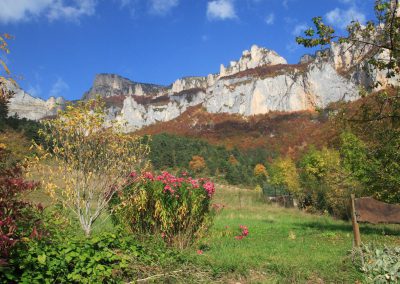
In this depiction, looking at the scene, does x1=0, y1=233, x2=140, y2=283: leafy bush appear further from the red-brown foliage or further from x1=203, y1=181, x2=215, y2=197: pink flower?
the red-brown foliage

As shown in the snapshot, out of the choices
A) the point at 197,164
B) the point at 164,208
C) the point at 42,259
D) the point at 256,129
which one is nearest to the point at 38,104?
the point at 164,208

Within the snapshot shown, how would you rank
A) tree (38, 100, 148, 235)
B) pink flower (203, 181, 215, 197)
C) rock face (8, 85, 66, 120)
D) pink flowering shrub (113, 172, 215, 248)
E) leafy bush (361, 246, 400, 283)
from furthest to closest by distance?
1. pink flower (203, 181, 215, 197)
2. pink flowering shrub (113, 172, 215, 248)
3. tree (38, 100, 148, 235)
4. rock face (8, 85, 66, 120)
5. leafy bush (361, 246, 400, 283)

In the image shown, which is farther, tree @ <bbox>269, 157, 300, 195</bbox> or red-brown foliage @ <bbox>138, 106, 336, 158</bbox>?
red-brown foliage @ <bbox>138, 106, 336, 158</bbox>

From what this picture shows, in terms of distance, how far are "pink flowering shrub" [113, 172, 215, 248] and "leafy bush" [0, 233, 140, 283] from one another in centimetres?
248

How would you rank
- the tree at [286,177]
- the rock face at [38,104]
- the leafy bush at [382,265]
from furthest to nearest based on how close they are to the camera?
the tree at [286,177] → the rock face at [38,104] → the leafy bush at [382,265]

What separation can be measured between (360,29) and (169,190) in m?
5.31

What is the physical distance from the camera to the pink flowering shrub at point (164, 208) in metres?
8.54

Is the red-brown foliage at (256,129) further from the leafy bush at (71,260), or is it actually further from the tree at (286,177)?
the leafy bush at (71,260)

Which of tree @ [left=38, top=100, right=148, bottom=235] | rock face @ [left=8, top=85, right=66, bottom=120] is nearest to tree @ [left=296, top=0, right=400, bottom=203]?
tree @ [left=38, top=100, right=148, bottom=235]

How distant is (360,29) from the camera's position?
25.8 feet

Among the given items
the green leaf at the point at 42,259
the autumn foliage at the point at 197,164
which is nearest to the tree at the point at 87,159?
the green leaf at the point at 42,259

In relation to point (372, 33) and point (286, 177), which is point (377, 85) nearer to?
point (372, 33)

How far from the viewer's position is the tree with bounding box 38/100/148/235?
27.0ft

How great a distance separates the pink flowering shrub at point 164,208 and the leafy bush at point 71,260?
248 cm
